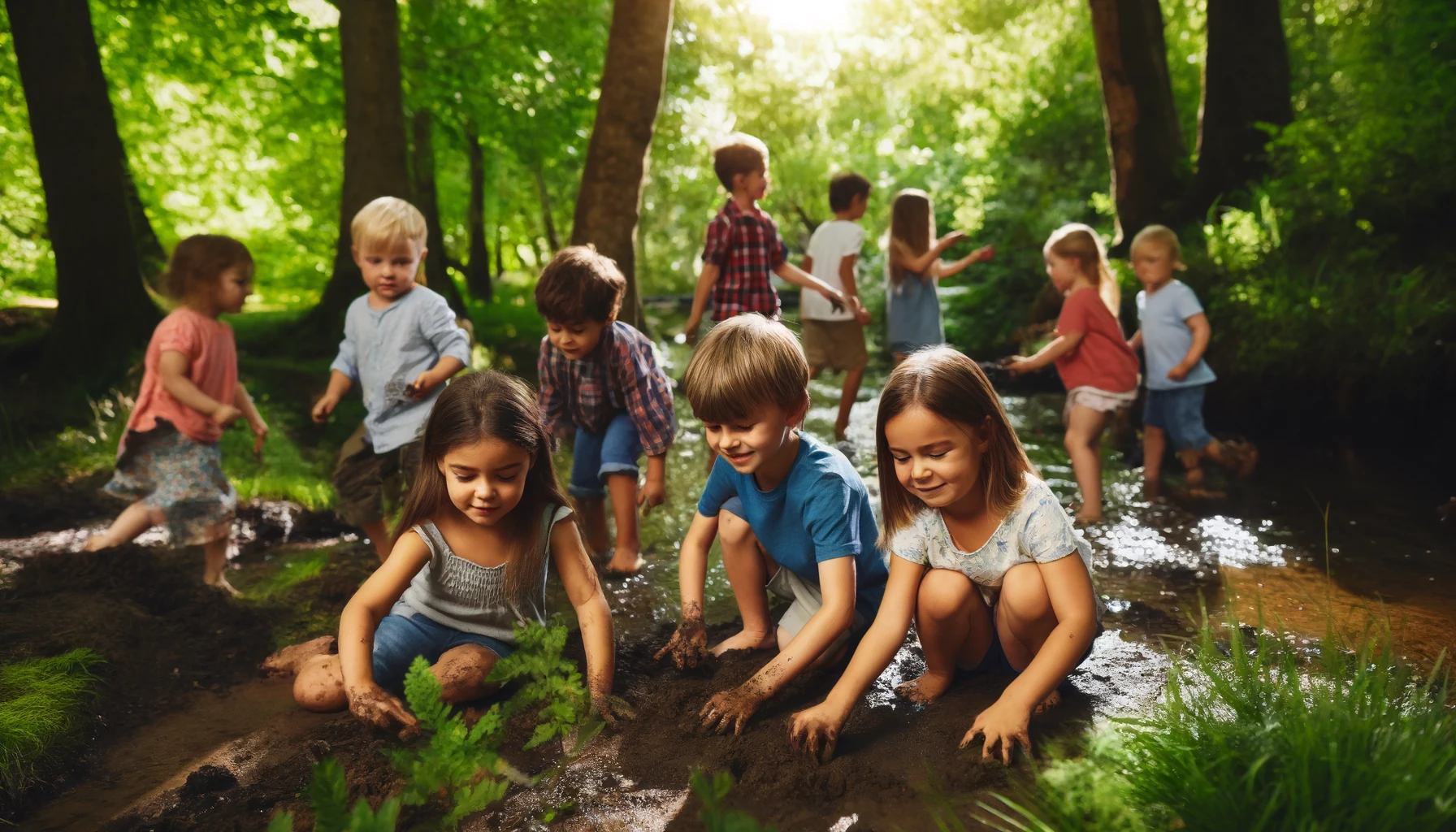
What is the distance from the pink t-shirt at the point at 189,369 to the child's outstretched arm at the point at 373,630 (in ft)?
7.13

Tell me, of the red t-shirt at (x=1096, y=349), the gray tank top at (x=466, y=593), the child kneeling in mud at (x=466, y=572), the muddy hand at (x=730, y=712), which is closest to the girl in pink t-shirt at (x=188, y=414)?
the child kneeling in mud at (x=466, y=572)

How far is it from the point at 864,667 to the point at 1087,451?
10.7 feet

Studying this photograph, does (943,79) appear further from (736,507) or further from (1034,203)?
(736,507)

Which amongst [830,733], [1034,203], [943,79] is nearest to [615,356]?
[830,733]

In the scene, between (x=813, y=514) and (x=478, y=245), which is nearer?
(x=813, y=514)

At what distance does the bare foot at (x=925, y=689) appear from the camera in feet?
10.2

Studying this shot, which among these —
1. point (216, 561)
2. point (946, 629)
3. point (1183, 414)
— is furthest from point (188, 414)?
point (1183, 414)

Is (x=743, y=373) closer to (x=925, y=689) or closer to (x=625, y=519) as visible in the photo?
(x=925, y=689)

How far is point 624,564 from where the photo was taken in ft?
15.1

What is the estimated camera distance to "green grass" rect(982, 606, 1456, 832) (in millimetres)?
1948

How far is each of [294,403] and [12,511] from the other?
2.37 metres

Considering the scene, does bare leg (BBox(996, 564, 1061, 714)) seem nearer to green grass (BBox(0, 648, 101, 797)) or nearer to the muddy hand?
the muddy hand

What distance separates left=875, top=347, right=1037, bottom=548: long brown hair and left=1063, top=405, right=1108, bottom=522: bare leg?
266 cm

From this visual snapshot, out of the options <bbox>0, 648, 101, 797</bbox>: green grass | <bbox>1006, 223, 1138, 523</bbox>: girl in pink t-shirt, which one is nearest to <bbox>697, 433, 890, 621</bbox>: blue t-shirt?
<bbox>0, 648, 101, 797</bbox>: green grass
